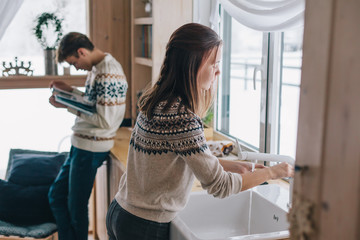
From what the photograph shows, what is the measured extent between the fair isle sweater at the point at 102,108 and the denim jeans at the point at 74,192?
7 centimetres

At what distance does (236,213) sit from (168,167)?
670mm

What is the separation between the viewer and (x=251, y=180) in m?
1.45

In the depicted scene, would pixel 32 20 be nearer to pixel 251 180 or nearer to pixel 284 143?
pixel 284 143

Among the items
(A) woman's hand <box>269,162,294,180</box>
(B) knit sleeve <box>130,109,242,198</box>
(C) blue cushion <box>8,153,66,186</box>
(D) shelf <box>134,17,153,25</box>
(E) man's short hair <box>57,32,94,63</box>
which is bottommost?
(C) blue cushion <box>8,153,66,186</box>

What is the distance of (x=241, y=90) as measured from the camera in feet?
9.41

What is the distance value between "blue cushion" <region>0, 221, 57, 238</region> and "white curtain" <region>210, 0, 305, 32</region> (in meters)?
1.65

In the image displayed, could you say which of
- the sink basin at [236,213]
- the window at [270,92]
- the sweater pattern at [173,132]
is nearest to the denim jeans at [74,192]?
the window at [270,92]

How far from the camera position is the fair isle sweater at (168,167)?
1322 millimetres

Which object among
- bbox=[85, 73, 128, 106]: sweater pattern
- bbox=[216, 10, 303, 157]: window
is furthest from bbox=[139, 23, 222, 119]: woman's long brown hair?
bbox=[85, 73, 128, 106]: sweater pattern

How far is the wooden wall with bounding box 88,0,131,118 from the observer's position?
11.4 ft

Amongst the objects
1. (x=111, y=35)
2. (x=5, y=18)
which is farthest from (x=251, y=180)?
(x=111, y=35)

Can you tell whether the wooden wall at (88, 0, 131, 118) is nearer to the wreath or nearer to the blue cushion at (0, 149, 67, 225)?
the wreath

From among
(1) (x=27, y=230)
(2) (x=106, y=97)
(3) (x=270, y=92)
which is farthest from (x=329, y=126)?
(1) (x=27, y=230)

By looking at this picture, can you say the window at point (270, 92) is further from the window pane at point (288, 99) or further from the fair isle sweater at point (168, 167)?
the fair isle sweater at point (168, 167)
